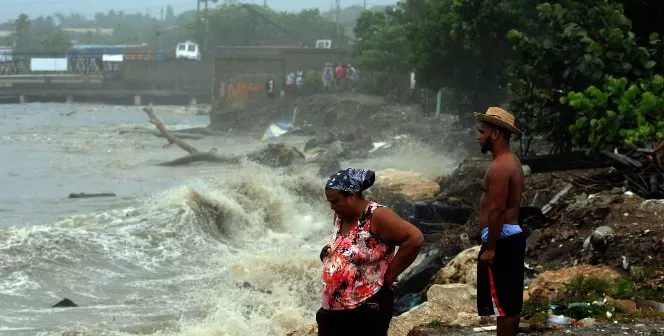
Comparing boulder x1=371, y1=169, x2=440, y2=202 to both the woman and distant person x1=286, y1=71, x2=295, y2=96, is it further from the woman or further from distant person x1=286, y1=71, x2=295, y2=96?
distant person x1=286, y1=71, x2=295, y2=96

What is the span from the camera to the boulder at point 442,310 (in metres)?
7.64

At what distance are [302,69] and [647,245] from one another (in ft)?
159

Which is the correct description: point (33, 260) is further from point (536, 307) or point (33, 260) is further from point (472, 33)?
point (472, 33)

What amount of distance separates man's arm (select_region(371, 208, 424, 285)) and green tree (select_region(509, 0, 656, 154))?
9.26 metres

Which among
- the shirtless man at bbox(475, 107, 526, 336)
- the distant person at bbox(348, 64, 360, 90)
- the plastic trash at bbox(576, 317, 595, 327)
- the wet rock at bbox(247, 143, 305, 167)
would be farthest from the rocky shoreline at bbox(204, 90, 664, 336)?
the distant person at bbox(348, 64, 360, 90)

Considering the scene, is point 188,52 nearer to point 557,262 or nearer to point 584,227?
point 584,227

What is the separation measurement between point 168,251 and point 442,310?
9479 millimetres

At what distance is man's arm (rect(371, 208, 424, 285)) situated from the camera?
4.98 m

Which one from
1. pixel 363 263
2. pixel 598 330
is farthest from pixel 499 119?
pixel 598 330

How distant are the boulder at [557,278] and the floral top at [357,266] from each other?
343cm

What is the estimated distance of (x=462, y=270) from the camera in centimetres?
927

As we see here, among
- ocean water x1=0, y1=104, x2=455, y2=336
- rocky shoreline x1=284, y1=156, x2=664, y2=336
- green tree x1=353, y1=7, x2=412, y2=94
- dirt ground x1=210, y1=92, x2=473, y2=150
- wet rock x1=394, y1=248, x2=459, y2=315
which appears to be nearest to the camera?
rocky shoreline x1=284, y1=156, x2=664, y2=336

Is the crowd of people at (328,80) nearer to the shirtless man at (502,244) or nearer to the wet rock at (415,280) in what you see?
the wet rock at (415,280)

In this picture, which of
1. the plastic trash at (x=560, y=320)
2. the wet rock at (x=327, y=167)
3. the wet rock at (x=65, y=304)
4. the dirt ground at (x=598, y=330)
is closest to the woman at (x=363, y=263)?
the dirt ground at (x=598, y=330)
